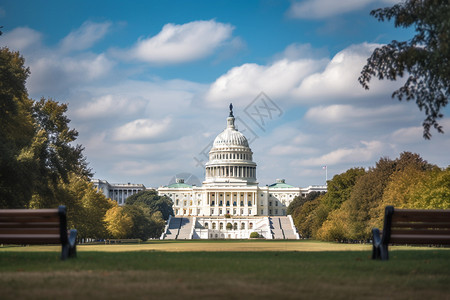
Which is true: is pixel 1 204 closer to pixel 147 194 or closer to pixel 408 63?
pixel 408 63

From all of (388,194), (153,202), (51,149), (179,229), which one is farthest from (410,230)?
(153,202)

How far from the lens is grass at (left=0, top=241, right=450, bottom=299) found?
31.8 feet

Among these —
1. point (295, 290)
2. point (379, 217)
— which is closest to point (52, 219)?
point (295, 290)

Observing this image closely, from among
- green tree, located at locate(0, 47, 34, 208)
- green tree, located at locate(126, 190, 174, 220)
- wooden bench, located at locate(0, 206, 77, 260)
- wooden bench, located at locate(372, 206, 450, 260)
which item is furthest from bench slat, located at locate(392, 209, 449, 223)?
green tree, located at locate(126, 190, 174, 220)

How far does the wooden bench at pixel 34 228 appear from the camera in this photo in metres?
14.7

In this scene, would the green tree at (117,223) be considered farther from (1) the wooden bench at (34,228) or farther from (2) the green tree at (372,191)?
(1) the wooden bench at (34,228)

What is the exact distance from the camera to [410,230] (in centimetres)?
1541

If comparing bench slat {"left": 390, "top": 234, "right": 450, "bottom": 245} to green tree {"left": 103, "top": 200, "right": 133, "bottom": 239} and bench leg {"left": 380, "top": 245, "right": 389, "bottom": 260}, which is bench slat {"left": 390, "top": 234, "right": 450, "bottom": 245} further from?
green tree {"left": 103, "top": 200, "right": 133, "bottom": 239}

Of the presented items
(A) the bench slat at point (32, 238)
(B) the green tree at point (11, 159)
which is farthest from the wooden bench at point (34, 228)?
(B) the green tree at point (11, 159)

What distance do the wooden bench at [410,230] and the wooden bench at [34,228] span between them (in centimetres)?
740

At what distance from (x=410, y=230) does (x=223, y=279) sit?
6.13 metres

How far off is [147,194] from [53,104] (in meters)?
120

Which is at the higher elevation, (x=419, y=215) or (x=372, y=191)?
(x=372, y=191)

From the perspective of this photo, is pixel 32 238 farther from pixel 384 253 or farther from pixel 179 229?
pixel 179 229
